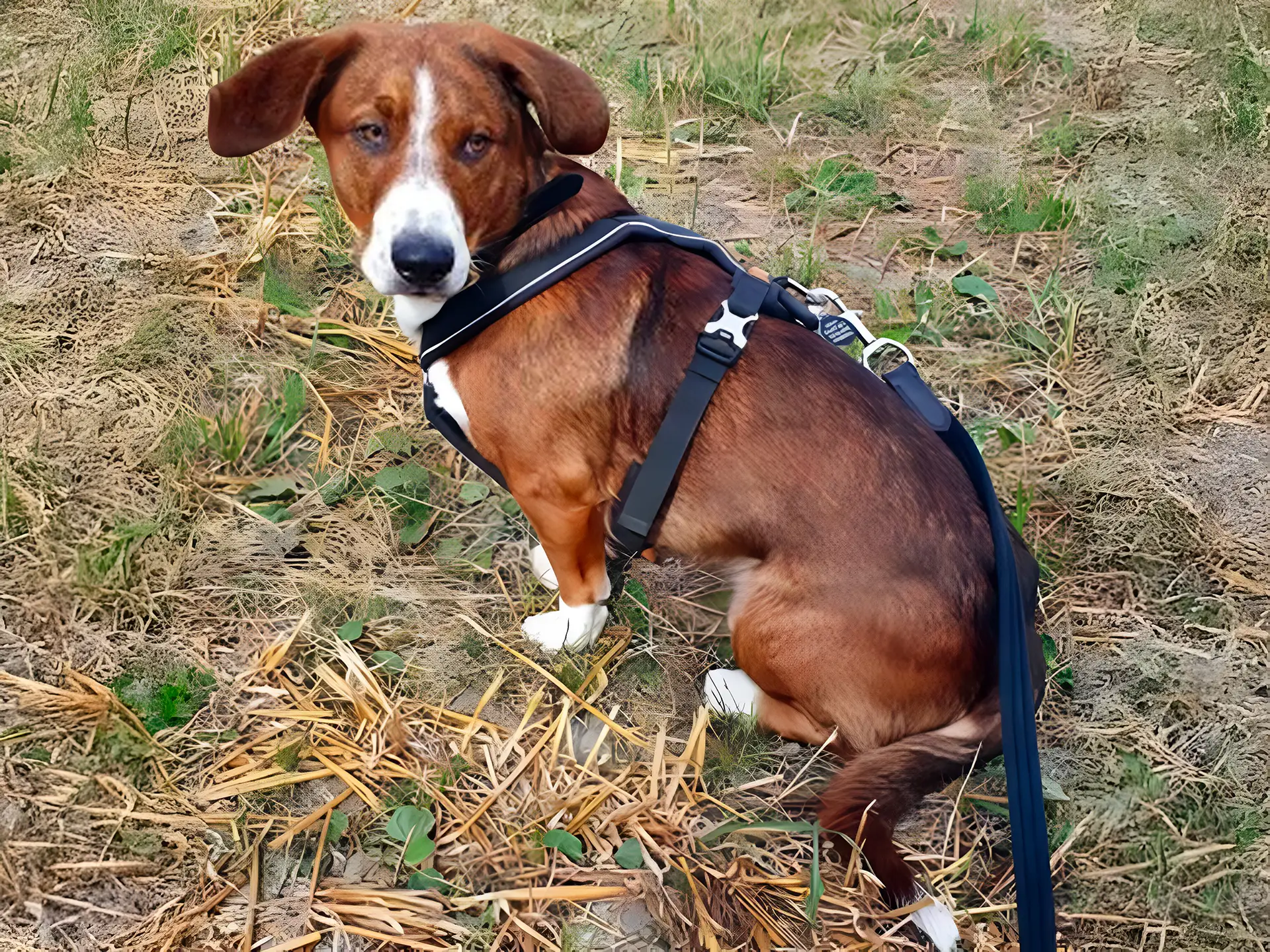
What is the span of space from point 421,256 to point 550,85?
0.55m

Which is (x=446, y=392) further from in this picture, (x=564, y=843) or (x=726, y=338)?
(x=564, y=843)

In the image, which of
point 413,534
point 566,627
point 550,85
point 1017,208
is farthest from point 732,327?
point 1017,208

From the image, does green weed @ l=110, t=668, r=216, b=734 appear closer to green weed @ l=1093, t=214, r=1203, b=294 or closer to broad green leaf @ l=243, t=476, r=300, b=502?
broad green leaf @ l=243, t=476, r=300, b=502

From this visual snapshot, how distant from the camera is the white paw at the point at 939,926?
89.6 inches

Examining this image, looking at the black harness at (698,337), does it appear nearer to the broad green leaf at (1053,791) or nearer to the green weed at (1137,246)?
the broad green leaf at (1053,791)

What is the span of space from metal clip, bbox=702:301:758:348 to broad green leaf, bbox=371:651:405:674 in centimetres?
132

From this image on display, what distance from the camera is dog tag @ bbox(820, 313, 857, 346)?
8.72ft

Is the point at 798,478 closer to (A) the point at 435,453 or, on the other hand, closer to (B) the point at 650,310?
(B) the point at 650,310

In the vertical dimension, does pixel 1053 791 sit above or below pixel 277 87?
below

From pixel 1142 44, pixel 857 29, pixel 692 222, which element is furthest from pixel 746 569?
pixel 1142 44

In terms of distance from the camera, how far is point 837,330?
105 inches

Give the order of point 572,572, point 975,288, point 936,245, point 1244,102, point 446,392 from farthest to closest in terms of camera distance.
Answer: point 1244,102, point 936,245, point 975,288, point 572,572, point 446,392

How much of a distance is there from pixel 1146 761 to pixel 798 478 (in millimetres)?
1352

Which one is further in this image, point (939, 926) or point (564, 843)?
point (564, 843)
